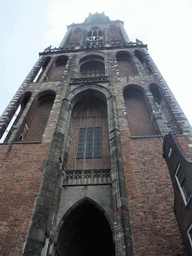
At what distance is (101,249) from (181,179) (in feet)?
21.4

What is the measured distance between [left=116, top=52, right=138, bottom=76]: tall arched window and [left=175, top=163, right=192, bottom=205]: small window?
12.5 m

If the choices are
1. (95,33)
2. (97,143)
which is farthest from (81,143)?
(95,33)

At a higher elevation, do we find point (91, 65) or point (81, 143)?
point (91, 65)

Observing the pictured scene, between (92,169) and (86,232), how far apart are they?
3119mm

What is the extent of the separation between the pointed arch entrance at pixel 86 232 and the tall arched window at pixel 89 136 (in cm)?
232

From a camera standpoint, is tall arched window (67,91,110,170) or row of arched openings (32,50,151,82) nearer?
tall arched window (67,91,110,170)

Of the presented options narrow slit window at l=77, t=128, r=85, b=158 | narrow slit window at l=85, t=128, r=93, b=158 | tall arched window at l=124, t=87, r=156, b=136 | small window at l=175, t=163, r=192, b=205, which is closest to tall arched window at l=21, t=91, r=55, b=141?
narrow slit window at l=77, t=128, r=85, b=158

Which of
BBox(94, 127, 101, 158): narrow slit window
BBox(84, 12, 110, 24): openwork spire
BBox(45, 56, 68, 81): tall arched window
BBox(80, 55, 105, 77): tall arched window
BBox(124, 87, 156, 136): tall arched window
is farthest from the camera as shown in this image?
BBox(84, 12, 110, 24): openwork spire

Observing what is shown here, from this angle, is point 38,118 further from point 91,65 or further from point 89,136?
point 91,65

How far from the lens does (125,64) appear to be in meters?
19.3

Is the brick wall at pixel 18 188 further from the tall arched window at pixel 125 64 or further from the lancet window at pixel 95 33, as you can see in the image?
the lancet window at pixel 95 33

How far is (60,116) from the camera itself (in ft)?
41.0

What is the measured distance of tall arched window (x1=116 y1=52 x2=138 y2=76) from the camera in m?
18.0

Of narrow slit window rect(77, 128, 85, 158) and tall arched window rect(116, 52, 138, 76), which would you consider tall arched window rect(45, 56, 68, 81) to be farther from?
narrow slit window rect(77, 128, 85, 158)
